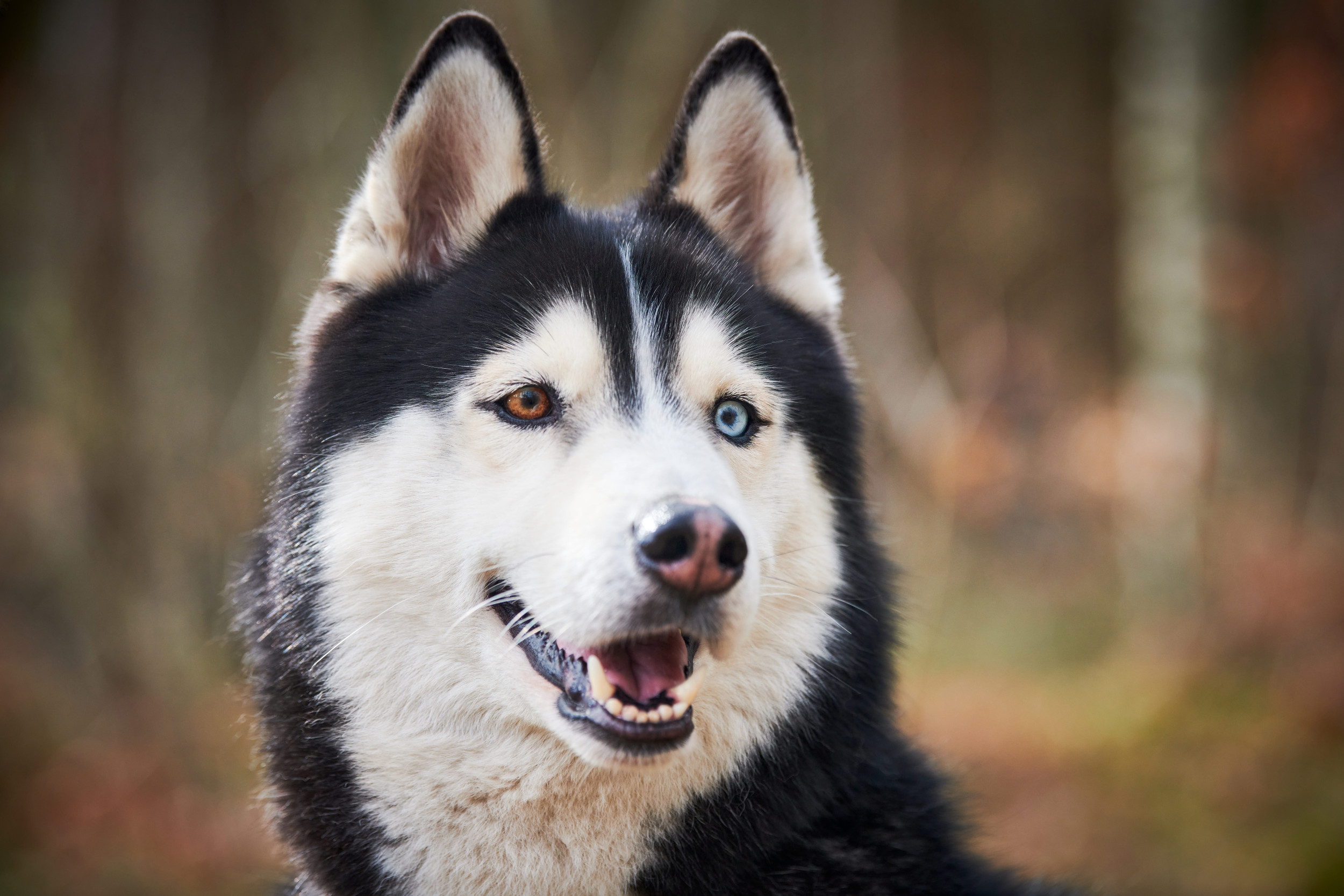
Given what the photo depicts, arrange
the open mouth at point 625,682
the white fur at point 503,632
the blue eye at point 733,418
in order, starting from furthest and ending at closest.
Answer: the blue eye at point 733,418
the white fur at point 503,632
the open mouth at point 625,682

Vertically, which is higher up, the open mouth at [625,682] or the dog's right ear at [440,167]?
the dog's right ear at [440,167]

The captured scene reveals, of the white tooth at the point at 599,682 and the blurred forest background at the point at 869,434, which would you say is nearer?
the white tooth at the point at 599,682

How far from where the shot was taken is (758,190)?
9.16ft

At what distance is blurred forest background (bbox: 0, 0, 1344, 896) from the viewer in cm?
557

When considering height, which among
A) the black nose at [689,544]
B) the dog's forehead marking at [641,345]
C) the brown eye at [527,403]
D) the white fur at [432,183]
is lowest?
the black nose at [689,544]

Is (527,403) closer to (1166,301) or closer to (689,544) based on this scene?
(689,544)

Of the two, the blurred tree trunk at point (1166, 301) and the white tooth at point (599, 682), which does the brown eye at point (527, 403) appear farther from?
the blurred tree trunk at point (1166, 301)

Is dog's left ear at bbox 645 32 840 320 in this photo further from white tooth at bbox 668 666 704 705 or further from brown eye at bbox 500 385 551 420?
white tooth at bbox 668 666 704 705

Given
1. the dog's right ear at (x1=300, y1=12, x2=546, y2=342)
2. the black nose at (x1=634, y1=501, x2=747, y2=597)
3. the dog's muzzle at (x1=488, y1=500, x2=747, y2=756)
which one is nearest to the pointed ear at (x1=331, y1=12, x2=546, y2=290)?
the dog's right ear at (x1=300, y1=12, x2=546, y2=342)

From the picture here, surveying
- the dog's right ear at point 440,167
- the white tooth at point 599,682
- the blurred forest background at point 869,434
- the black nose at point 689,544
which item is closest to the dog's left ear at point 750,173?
the dog's right ear at point 440,167

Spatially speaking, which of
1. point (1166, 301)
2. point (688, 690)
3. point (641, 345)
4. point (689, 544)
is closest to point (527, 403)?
point (641, 345)

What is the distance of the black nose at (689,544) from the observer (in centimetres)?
177

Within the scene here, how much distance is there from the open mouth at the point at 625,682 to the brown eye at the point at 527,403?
38 cm

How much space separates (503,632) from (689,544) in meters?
0.52
